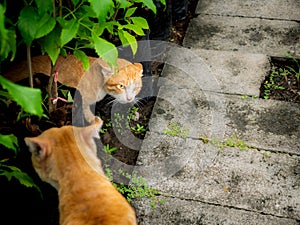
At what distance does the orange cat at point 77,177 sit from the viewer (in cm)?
235

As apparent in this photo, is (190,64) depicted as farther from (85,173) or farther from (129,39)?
(85,173)

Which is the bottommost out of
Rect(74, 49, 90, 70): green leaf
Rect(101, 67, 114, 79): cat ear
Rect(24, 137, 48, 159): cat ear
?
Rect(101, 67, 114, 79): cat ear

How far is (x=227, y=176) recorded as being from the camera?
3393mm

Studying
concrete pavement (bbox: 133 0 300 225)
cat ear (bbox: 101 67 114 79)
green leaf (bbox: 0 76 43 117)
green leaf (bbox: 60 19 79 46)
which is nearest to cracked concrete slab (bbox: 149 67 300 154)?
concrete pavement (bbox: 133 0 300 225)

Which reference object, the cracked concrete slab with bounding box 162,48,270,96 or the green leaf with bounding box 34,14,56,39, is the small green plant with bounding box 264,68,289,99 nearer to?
the cracked concrete slab with bounding box 162,48,270,96

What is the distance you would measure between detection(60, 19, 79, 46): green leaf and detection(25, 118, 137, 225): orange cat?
0.58 m

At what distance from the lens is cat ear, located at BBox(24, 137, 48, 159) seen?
2.47 meters

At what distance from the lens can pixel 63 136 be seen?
2.63 metres

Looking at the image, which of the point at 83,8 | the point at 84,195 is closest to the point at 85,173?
the point at 84,195

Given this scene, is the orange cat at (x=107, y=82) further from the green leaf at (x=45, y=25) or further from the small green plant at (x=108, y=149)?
the green leaf at (x=45, y=25)

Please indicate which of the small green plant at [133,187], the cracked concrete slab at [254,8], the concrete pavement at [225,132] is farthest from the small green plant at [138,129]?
the cracked concrete slab at [254,8]

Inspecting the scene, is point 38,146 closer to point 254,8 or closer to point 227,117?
point 227,117

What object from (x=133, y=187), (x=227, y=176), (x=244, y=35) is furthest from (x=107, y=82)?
(x=244, y=35)

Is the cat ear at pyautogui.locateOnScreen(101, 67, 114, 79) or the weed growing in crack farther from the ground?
the cat ear at pyautogui.locateOnScreen(101, 67, 114, 79)
